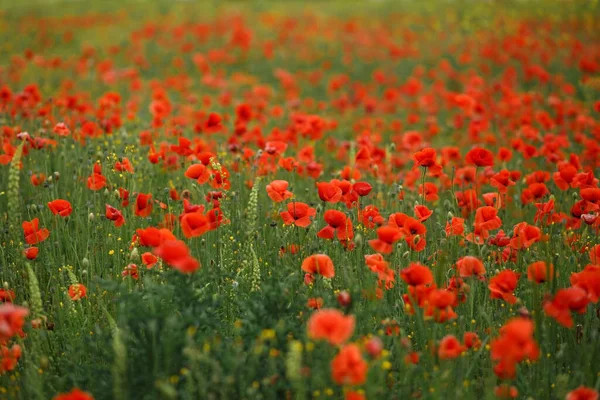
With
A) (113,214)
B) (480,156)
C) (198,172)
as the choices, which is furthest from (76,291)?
(480,156)

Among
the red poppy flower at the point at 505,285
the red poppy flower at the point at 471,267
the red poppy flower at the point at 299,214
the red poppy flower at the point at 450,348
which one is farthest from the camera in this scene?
the red poppy flower at the point at 299,214

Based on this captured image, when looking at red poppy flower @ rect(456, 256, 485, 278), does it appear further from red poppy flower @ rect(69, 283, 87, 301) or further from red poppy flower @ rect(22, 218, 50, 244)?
red poppy flower @ rect(22, 218, 50, 244)

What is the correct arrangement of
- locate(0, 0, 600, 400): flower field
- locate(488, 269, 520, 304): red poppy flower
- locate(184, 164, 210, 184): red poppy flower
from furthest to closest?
locate(184, 164, 210, 184): red poppy flower < locate(488, 269, 520, 304): red poppy flower < locate(0, 0, 600, 400): flower field

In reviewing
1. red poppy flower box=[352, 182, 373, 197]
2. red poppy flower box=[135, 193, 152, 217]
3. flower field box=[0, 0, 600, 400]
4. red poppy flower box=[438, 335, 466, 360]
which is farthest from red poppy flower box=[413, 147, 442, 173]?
red poppy flower box=[135, 193, 152, 217]

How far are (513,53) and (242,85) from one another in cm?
478

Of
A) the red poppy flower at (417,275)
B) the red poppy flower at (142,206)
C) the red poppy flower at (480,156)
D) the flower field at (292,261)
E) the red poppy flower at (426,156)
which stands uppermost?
the red poppy flower at (426,156)

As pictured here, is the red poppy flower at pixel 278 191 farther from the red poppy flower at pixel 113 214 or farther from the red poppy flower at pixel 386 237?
the red poppy flower at pixel 113 214

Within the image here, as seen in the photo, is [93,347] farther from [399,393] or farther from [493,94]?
[493,94]

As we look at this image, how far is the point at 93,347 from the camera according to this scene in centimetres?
275

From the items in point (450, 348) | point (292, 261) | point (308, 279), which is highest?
point (450, 348)

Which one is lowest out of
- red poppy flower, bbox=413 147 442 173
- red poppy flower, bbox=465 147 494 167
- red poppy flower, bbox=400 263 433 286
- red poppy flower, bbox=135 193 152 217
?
red poppy flower, bbox=135 193 152 217

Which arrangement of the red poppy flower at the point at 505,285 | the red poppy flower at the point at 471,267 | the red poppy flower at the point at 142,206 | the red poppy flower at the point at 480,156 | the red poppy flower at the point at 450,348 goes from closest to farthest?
the red poppy flower at the point at 450,348
the red poppy flower at the point at 505,285
the red poppy flower at the point at 471,267
the red poppy flower at the point at 142,206
the red poppy flower at the point at 480,156

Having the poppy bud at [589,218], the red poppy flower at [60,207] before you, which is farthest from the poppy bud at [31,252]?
the poppy bud at [589,218]

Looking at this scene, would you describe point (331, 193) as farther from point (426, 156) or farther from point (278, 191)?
point (426, 156)
